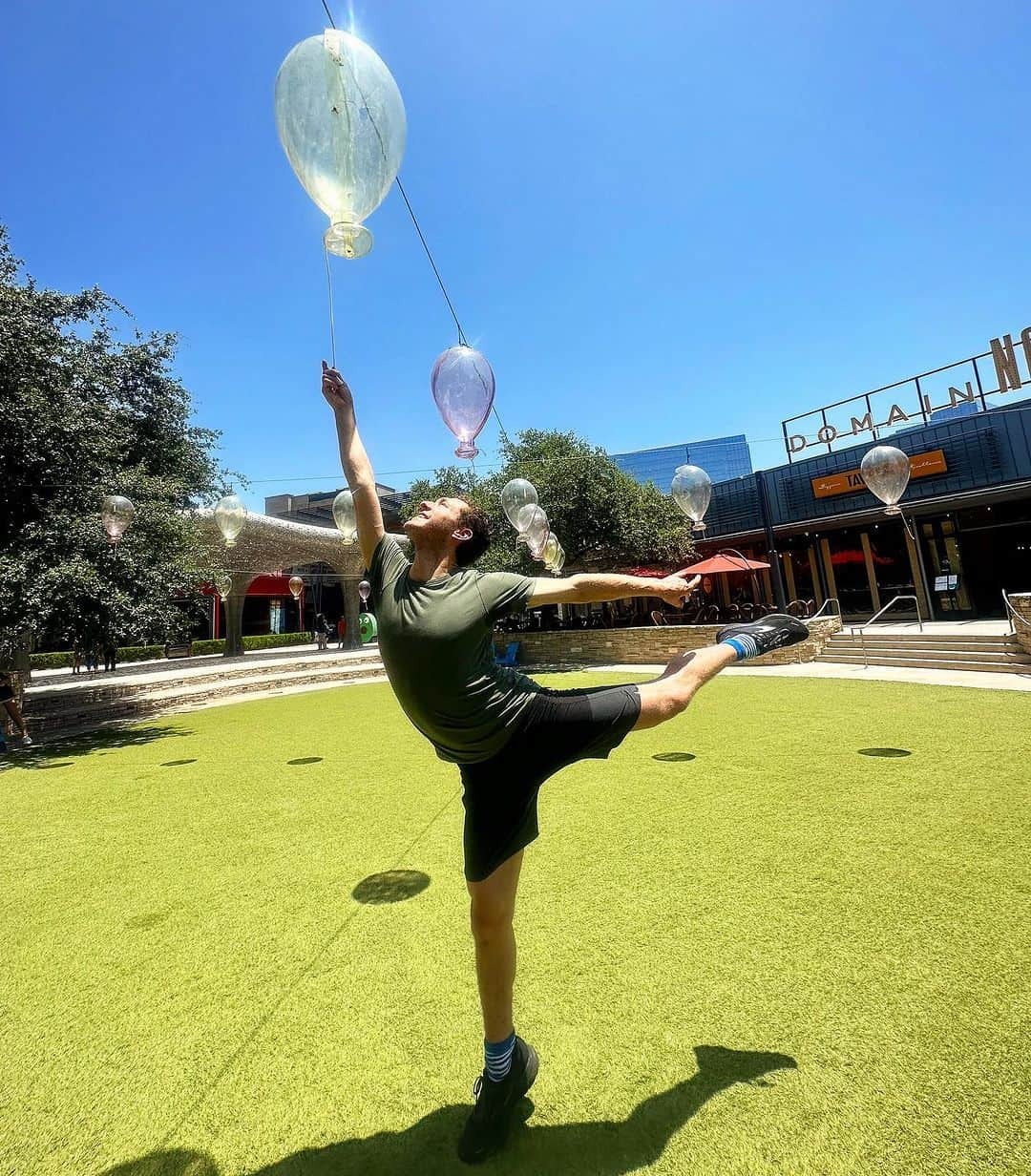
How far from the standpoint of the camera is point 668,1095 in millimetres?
1702

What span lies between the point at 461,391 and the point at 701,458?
122 m

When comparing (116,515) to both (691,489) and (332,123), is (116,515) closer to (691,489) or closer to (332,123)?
(332,123)

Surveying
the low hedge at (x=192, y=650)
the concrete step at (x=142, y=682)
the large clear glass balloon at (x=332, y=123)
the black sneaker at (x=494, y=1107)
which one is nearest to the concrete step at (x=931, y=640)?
the black sneaker at (x=494, y=1107)

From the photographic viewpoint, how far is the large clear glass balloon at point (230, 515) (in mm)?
12859

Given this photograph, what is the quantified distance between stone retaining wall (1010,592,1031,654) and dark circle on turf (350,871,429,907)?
11.6m

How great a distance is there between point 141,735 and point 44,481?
4639mm

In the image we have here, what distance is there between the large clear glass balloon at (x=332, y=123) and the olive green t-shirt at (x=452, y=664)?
1885 mm

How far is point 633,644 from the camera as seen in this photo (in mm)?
17047

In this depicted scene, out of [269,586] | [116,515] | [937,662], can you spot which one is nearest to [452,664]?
[116,515]

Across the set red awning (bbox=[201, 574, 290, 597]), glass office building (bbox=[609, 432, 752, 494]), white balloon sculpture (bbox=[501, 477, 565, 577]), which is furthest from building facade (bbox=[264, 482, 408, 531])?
glass office building (bbox=[609, 432, 752, 494])

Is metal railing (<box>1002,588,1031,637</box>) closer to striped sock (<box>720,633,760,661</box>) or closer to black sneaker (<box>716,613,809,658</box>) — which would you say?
black sneaker (<box>716,613,809,658</box>)

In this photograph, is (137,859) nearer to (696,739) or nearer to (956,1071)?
(956,1071)

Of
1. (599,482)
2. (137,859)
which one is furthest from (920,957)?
(599,482)

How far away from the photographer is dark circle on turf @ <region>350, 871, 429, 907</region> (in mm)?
3158
